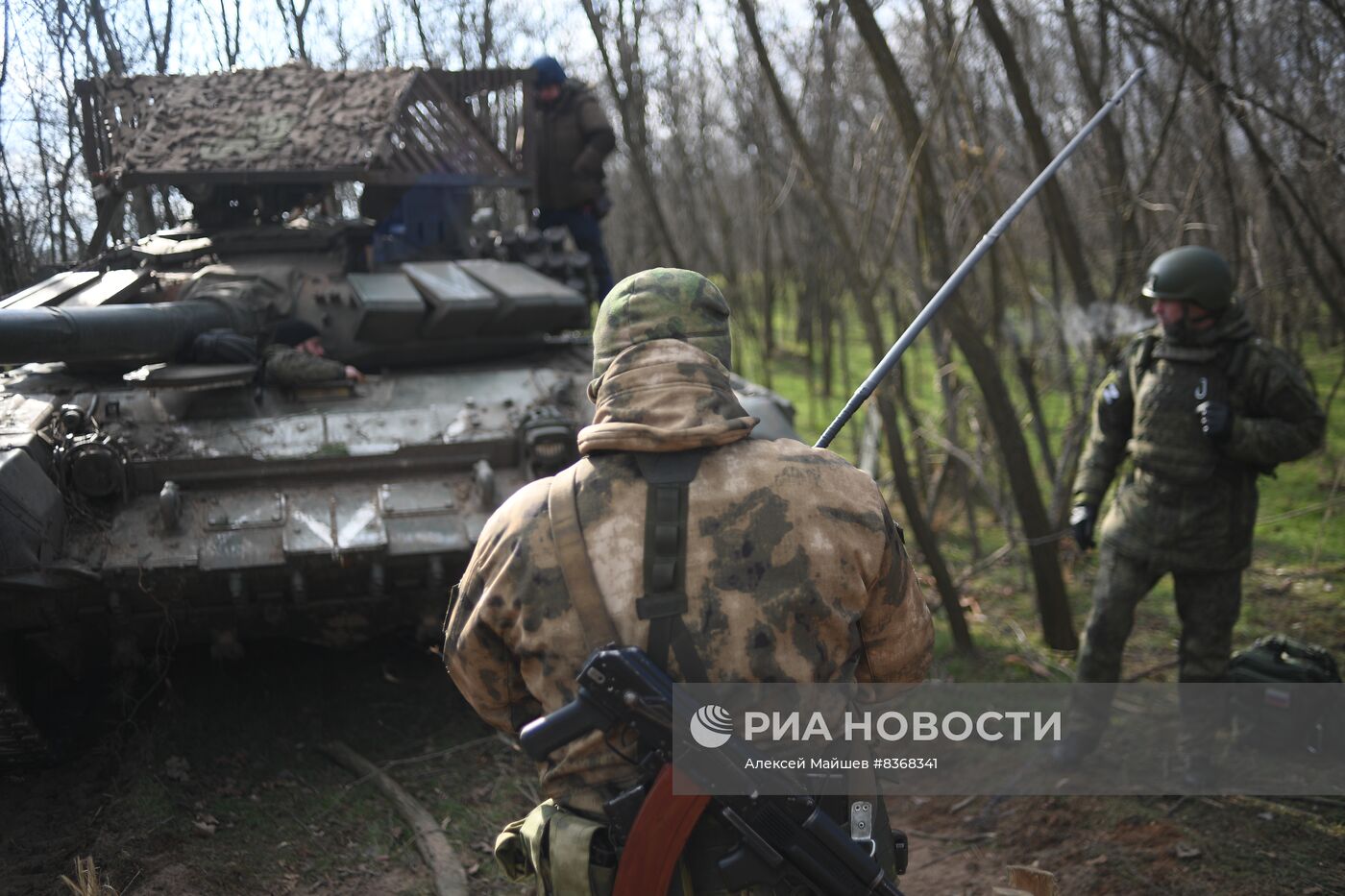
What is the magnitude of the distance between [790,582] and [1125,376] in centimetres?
304

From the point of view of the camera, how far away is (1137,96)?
8.08 m

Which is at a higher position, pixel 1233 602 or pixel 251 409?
pixel 251 409

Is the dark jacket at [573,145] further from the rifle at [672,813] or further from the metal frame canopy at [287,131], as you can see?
the rifle at [672,813]

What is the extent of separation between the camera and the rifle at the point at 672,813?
88.9 inches

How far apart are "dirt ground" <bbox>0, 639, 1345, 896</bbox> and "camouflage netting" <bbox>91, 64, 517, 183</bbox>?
251 cm

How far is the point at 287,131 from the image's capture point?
642 cm

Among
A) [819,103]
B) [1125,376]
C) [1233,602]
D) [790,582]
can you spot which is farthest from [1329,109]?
[790,582]

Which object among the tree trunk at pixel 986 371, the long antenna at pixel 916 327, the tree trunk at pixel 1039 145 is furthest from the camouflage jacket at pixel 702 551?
the tree trunk at pixel 1039 145

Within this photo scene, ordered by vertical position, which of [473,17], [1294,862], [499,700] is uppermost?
[473,17]

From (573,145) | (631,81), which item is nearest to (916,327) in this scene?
(573,145)

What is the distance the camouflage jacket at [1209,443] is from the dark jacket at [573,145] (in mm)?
4565

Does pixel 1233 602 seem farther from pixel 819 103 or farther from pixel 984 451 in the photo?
pixel 819 103

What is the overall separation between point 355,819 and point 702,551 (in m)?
2.76

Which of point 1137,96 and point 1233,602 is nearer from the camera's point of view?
point 1233,602
